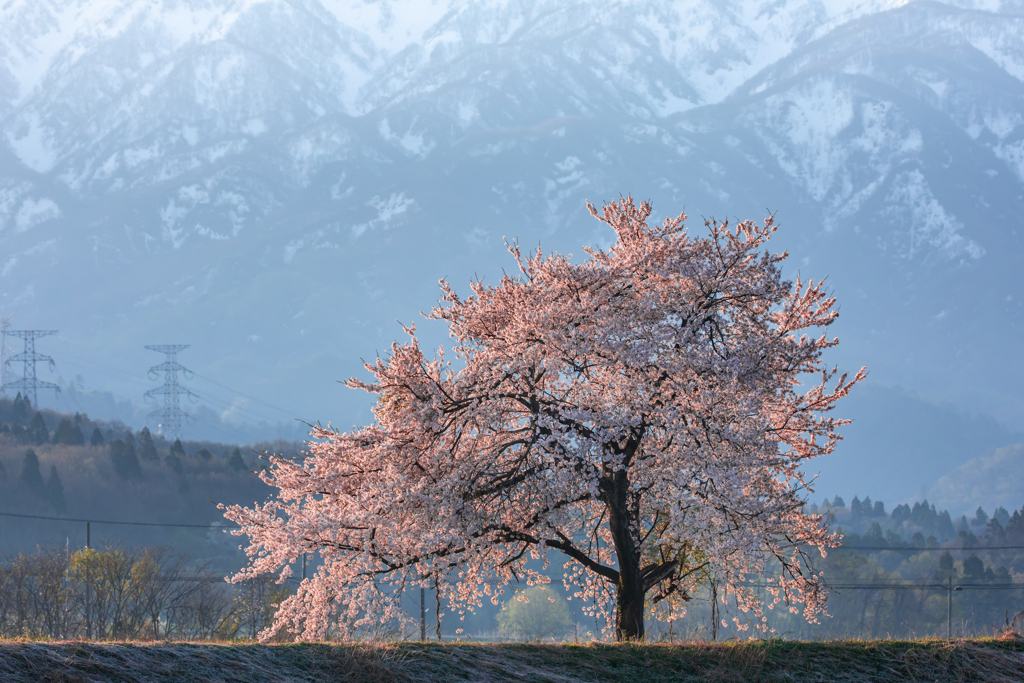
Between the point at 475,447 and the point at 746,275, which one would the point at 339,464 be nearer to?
the point at 475,447

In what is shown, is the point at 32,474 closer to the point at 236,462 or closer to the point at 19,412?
the point at 236,462

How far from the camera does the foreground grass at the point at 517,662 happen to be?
1205 centimetres

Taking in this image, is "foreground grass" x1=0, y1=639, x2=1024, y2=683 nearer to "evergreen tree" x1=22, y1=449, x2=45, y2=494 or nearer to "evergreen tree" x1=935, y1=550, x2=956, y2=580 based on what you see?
"evergreen tree" x1=935, y1=550, x2=956, y2=580

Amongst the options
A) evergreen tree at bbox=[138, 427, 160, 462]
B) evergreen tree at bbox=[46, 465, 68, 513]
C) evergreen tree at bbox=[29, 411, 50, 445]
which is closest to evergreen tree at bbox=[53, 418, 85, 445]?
evergreen tree at bbox=[29, 411, 50, 445]

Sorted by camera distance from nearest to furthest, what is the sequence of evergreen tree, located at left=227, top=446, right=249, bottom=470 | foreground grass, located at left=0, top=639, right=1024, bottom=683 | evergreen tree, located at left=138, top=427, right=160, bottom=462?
foreground grass, located at left=0, top=639, right=1024, bottom=683
evergreen tree, located at left=227, top=446, right=249, bottom=470
evergreen tree, located at left=138, top=427, right=160, bottom=462

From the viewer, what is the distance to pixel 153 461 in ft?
565

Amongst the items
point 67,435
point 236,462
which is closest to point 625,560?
point 236,462

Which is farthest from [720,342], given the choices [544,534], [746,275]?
[544,534]

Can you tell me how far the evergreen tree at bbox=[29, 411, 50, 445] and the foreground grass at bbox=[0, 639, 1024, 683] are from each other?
174479mm

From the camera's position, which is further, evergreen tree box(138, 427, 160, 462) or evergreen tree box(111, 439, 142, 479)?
evergreen tree box(138, 427, 160, 462)

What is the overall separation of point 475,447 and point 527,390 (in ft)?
5.55

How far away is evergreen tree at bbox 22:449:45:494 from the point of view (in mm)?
157000

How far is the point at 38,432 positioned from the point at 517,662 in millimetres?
176680

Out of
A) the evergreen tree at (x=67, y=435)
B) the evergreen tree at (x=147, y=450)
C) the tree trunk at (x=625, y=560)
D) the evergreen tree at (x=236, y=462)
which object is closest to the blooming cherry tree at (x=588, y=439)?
the tree trunk at (x=625, y=560)
